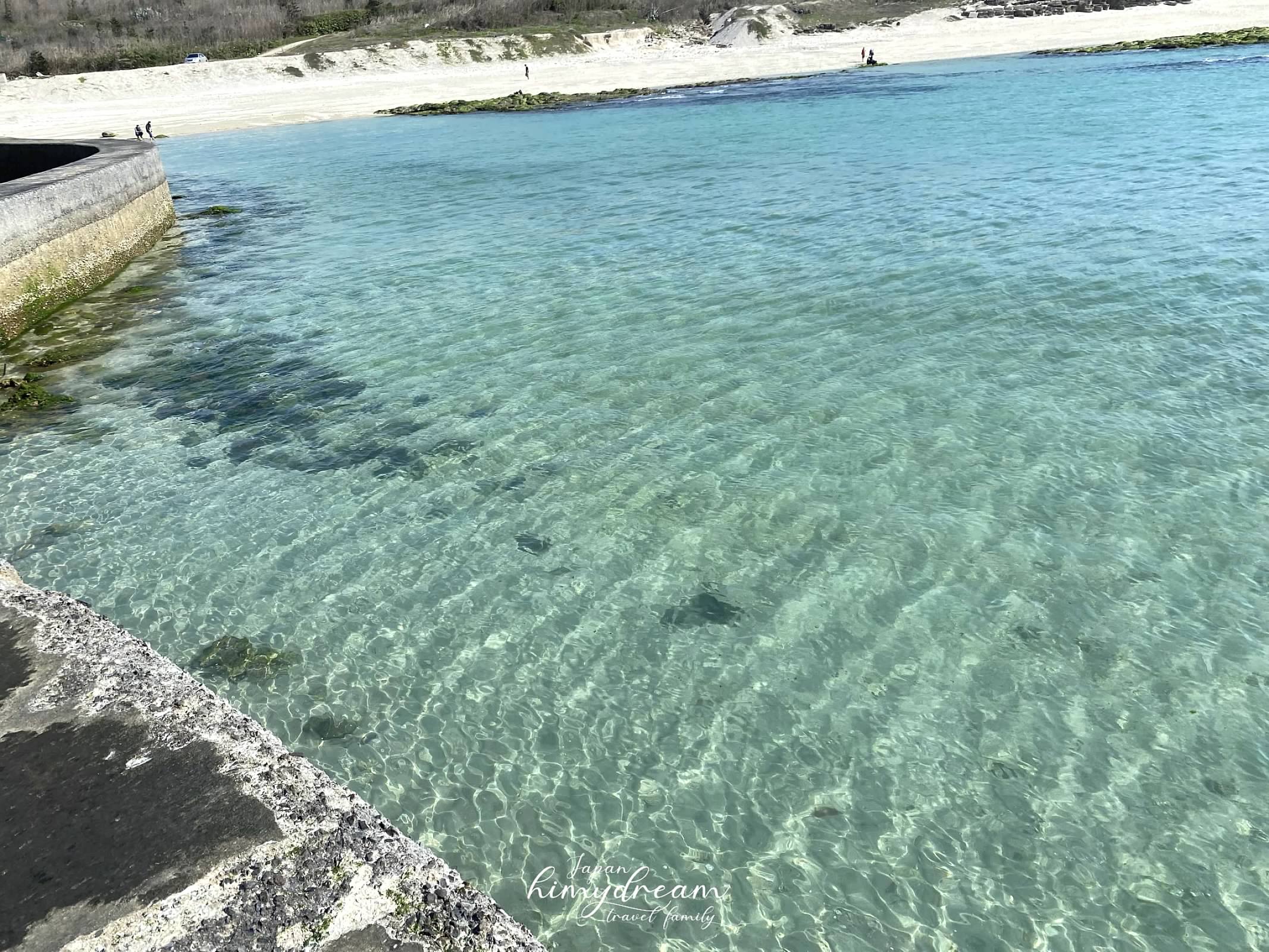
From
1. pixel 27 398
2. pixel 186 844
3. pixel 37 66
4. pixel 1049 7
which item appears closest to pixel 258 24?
pixel 37 66

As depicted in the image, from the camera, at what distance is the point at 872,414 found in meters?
8.86

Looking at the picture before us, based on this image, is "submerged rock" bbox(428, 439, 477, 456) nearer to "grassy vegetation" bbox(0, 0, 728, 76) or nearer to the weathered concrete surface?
the weathered concrete surface

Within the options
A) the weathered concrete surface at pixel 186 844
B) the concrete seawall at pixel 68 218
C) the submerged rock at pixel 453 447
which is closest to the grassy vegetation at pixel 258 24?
the concrete seawall at pixel 68 218

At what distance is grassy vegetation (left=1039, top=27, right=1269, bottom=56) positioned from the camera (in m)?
53.9

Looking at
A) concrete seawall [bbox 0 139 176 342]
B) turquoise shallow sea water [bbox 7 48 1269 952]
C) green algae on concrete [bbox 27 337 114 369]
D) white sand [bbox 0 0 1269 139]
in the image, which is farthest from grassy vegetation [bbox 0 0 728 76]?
turquoise shallow sea water [bbox 7 48 1269 952]

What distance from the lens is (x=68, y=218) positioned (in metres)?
14.9

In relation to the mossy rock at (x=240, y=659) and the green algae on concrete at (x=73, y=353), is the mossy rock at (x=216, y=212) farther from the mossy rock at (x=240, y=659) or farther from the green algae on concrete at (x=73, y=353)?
the mossy rock at (x=240, y=659)

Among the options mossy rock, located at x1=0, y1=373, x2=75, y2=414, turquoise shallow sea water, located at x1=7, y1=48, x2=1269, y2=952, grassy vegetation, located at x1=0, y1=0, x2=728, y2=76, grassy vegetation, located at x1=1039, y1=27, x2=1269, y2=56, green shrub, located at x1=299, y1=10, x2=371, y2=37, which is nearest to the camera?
turquoise shallow sea water, located at x1=7, y1=48, x2=1269, y2=952

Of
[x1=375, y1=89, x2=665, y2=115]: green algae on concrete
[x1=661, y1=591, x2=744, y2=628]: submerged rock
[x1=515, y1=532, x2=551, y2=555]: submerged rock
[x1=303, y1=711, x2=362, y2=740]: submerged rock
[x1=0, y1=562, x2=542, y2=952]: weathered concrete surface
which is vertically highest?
[x1=375, y1=89, x2=665, y2=115]: green algae on concrete

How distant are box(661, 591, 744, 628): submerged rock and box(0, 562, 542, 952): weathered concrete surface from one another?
299cm

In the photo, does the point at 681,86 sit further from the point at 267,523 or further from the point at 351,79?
the point at 267,523

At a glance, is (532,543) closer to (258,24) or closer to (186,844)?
(186,844)

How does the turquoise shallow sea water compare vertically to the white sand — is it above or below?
below

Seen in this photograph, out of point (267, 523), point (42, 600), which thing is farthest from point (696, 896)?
point (267, 523)
